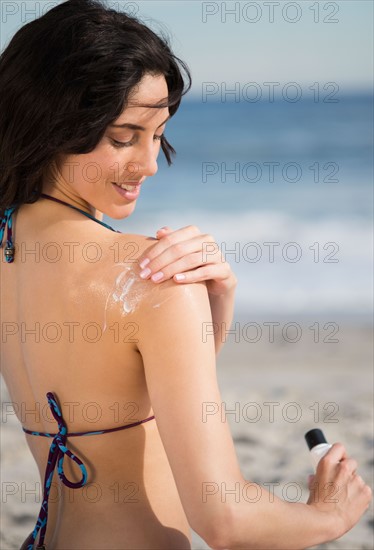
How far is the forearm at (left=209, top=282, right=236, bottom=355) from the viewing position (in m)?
1.90

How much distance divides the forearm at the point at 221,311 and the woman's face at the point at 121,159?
0.30 meters

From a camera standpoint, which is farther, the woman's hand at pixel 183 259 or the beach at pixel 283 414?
the beach at pixel 283 414

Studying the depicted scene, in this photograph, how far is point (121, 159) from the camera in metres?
1.71

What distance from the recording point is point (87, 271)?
5.30 feet

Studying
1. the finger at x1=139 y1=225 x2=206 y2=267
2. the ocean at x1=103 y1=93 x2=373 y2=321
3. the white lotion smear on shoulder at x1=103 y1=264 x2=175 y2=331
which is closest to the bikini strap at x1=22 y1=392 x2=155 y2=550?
the white lotion smear on shoulder at x1=103 y1=264 x2=175 y2=331

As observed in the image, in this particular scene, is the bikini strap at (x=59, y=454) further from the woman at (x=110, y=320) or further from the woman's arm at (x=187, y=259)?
the woman's arm at (x=187, y=259)

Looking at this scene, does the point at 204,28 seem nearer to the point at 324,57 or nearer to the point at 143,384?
the point at 324,57

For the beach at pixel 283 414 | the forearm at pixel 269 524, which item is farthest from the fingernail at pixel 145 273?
the beach at pixel 283 414

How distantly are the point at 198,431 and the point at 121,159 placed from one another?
564 mm

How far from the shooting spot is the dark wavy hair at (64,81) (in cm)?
162

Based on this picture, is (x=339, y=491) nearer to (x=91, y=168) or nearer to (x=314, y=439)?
(x=314, y=439)

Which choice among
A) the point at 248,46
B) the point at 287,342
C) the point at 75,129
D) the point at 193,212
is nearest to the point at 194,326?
the point at 75,129

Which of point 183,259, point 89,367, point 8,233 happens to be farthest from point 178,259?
point 8,233

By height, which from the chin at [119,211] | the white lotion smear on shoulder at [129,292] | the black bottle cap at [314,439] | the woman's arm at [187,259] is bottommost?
the black bottle cap at [314,439]
